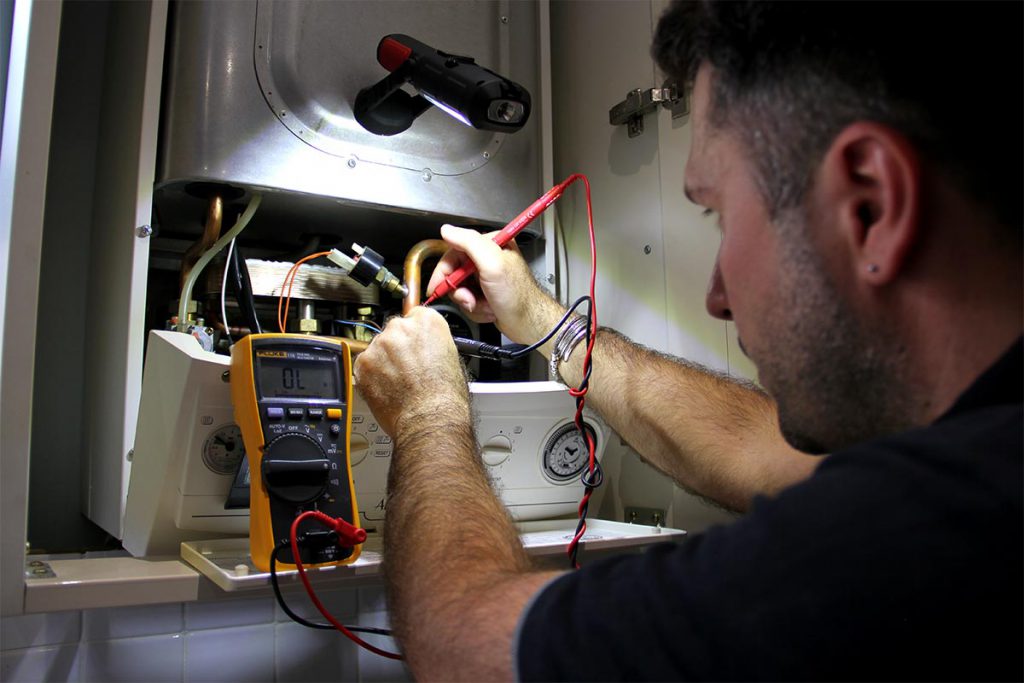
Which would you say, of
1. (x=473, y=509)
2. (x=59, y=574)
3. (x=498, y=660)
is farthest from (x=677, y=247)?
(x=59, y=574)

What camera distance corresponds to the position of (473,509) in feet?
2.05

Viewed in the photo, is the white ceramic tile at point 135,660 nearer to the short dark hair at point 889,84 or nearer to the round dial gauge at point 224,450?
the round dial gauge at point 224,450

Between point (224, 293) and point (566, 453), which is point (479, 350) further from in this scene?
point (224, 293)

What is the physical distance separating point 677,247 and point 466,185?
12.7 inches

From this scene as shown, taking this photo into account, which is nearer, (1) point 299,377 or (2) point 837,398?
(2) point 837,398

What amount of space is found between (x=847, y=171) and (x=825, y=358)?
0.12 metres

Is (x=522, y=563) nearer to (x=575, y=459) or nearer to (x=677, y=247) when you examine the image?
(x=575, y=459)

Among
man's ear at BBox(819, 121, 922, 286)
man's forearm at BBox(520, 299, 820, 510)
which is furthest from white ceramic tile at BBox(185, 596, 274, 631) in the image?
man's ear at BBox(819, 121, 922, 286)

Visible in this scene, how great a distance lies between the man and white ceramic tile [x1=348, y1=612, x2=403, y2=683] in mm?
593

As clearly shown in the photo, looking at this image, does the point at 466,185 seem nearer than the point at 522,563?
No

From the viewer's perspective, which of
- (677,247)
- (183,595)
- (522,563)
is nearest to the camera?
(522,563)

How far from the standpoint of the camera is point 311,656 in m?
1.12

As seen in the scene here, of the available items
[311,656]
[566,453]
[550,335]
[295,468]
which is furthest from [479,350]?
[311,656]

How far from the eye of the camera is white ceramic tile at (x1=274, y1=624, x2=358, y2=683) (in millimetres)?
1099
